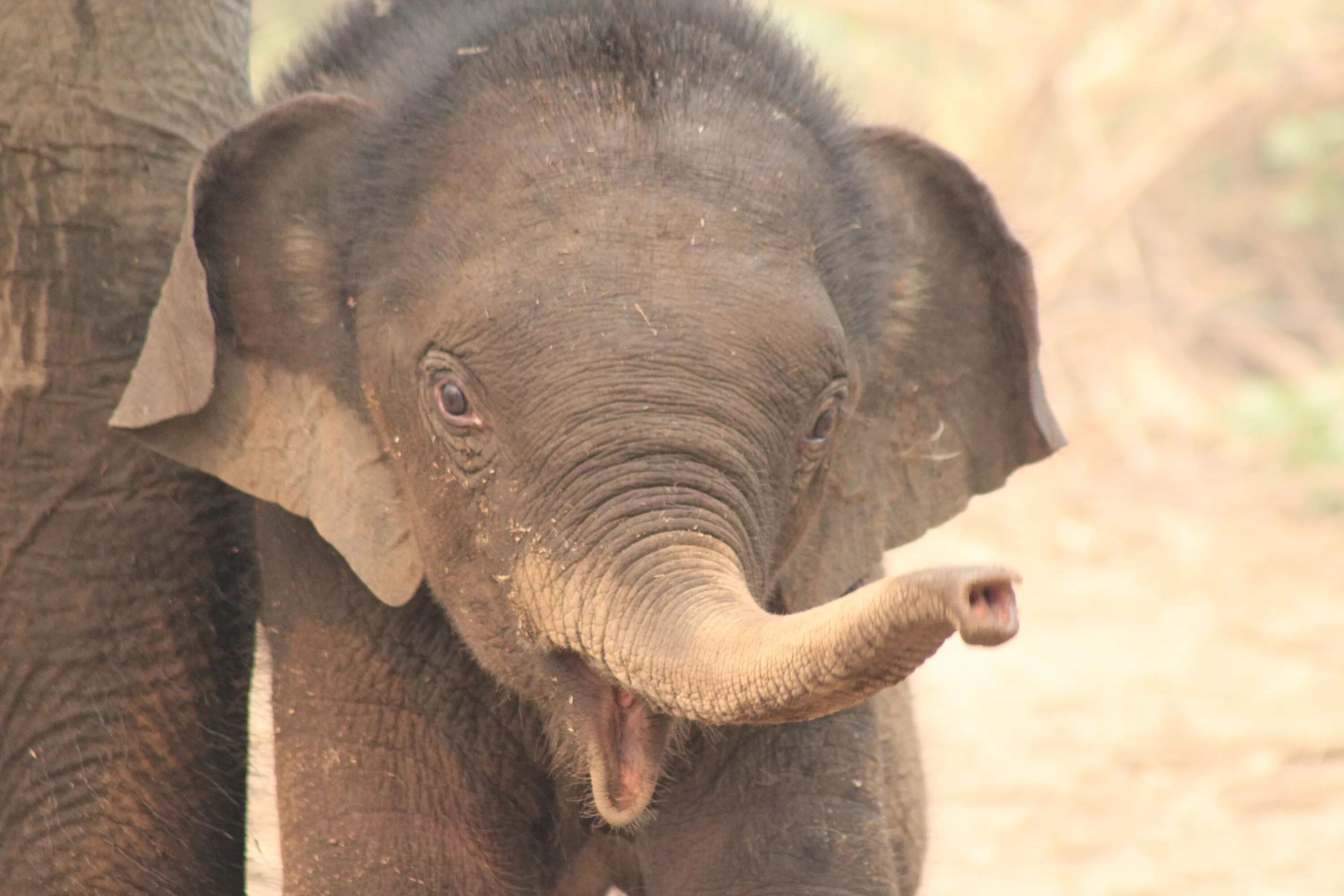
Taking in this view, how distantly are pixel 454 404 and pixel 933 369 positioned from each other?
874 millimetres

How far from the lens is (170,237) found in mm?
3338

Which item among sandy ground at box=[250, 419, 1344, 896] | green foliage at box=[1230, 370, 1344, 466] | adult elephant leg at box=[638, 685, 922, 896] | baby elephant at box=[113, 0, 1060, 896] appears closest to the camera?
baby elephant at box=[113, 0, 1060, 896]

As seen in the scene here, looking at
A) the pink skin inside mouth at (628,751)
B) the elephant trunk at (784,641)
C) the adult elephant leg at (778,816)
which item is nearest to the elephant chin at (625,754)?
the pink skin inside mouth at (628,751)

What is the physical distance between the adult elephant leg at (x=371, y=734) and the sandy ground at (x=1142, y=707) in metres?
0.64

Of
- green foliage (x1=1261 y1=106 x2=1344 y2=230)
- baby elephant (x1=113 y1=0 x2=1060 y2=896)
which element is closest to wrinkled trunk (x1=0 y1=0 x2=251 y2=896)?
baby elephant (x1=113 y1=0 x2=1060 y2=896)

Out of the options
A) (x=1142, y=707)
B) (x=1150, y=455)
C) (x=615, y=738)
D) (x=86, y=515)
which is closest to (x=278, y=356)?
(x=86, y=515)

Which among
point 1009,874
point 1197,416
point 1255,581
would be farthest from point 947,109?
point 1009,874

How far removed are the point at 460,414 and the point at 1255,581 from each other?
6.59 meters

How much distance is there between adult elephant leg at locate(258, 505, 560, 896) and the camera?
9.95 feet

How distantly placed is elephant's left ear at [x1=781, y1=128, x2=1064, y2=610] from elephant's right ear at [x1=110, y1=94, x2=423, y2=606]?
69 centimetres

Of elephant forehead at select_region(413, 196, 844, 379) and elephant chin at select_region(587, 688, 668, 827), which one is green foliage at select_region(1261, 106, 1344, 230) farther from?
elephant chin at select_region(587, 688, 668, 827)

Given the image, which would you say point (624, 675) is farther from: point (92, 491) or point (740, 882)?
point (92, 491)

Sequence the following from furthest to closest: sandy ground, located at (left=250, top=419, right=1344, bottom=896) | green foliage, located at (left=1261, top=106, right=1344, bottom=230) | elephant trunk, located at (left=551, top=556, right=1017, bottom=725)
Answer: green foliage, located at (left=1261, top=106, right=1344, bottom=230) → sandy ground, located at (left=250, top=419, right=1344, bottom=896) → elephant trunk, located at (left=551, top=556, right=1017, bottom=725)

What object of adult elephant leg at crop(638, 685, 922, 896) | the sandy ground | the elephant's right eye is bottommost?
adult elephant leg at crop(638, 685, 922, 896)
